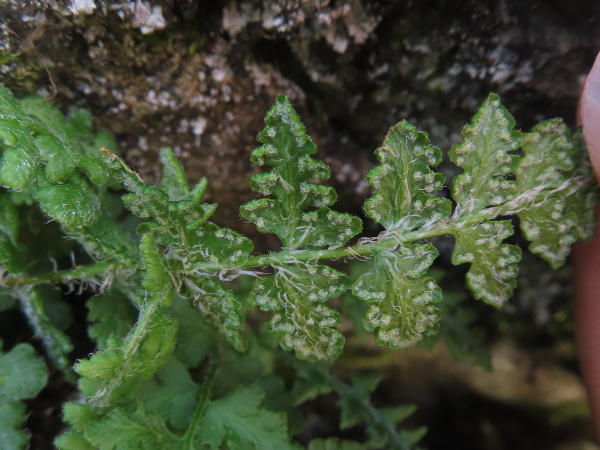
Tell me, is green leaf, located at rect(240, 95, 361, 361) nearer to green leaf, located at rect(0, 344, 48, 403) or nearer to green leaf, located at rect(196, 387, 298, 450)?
green leaf, located at rect(196, 387, 298, 450)

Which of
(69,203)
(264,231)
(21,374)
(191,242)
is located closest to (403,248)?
(264,231)

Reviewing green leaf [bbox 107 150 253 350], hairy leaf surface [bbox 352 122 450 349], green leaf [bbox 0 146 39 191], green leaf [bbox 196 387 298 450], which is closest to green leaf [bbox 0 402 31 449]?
green leaf [bbox 196 387 298 450]

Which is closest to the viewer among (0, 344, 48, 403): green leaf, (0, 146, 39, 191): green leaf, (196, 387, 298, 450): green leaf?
(0, 146, 39, 191): green leaf

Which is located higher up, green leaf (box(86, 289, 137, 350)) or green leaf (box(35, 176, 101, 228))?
green leaf (box(35, 176, 101, 228))

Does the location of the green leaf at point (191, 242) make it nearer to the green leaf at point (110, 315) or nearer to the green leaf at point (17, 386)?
the green leaf at point (110, 315)

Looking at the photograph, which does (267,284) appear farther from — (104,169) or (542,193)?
(542,193)

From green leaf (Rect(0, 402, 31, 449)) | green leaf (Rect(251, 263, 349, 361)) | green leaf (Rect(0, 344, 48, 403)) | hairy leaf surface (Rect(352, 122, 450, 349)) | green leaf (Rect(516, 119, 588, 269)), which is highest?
green leaf (Rect(516, 119, 588, 269))

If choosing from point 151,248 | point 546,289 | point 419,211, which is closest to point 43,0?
point 151,248

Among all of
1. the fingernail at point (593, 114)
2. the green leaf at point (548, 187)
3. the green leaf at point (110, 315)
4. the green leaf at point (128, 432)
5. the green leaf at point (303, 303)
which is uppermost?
the fingernail at point (593, 114)

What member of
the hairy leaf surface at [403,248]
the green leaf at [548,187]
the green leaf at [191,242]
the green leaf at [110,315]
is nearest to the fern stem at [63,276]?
the green leaf at [110,315]
